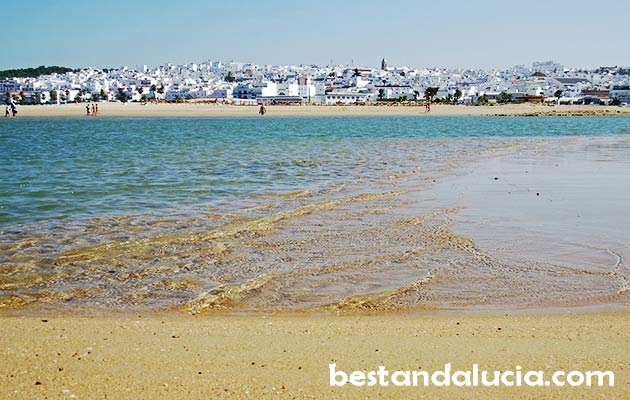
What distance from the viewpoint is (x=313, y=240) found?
10.0 m

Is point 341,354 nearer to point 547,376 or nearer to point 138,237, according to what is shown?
point 547,376

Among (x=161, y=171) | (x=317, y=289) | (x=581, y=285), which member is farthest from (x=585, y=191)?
(x=161, y=171)

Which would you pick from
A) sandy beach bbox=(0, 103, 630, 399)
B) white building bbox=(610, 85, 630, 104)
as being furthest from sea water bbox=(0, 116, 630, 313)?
white building bbox=(610, 85, 630, 104)

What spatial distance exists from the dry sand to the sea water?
0.74m

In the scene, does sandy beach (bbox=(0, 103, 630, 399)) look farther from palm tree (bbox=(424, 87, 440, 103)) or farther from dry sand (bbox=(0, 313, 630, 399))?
palm tree (bbox=(424, 87, 440, 103))

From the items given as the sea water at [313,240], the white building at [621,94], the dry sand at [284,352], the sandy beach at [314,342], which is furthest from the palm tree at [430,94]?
the dry sand at [284,352]

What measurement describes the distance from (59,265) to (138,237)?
1870 millimetres

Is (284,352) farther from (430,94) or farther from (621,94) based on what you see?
(621,94)

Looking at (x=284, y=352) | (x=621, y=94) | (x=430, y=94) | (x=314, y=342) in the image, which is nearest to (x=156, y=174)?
(x=314, y=342)

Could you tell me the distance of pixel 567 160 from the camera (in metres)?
24.3

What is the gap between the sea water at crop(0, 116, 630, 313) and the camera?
723 cm

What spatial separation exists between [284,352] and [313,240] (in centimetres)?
491

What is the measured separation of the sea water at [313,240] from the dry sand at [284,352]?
741mm

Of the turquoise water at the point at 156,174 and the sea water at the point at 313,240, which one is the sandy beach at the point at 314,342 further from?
the turquoise water at the point at 156,174
